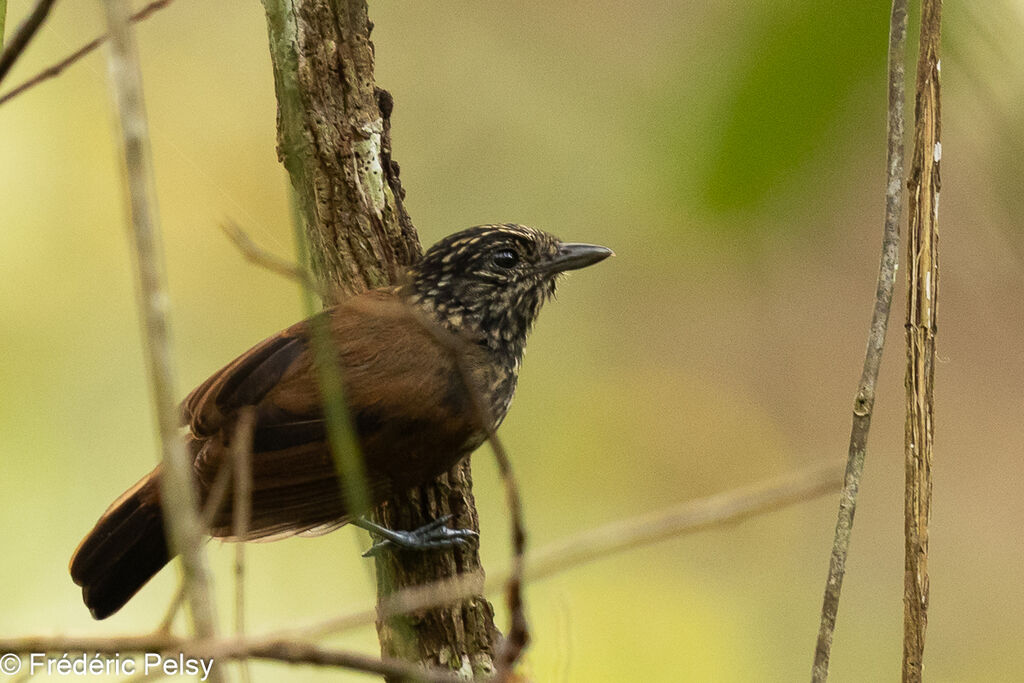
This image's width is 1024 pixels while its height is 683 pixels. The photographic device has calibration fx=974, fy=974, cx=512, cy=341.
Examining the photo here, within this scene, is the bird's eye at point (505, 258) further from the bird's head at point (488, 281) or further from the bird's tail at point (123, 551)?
the bird's tail at point (123, 551)

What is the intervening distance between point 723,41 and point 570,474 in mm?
1916

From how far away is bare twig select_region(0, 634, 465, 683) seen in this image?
81cm

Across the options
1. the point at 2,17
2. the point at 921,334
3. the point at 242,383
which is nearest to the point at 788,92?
the point at 921,334

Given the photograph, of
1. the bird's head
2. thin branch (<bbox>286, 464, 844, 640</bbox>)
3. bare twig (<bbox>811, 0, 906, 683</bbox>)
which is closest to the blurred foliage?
bare twig (<bbox>811, 0, 906, 683</bbox>)

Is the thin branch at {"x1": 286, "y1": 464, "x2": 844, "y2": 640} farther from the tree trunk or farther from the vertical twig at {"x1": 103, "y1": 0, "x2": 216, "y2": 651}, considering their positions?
the tree trunk

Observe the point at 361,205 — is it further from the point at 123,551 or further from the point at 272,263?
the point at 272,263

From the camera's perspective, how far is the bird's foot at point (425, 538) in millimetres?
1953

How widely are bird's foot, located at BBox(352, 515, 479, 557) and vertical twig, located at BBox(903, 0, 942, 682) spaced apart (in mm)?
908

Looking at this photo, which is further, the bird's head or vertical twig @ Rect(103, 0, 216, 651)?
the bird's head

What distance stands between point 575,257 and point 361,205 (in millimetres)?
618

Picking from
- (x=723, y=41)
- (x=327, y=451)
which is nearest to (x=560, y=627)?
(x=327, y=451)

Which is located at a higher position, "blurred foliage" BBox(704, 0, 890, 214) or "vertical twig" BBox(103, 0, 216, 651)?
"blurred foliage" BBox(704, 0, 890, 214)

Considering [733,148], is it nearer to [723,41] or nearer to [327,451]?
[723,41]

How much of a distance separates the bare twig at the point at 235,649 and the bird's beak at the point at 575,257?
1656 mm
